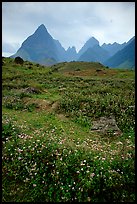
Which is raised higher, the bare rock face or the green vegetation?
the bare rock face

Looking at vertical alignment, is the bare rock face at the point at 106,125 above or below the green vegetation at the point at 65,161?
above

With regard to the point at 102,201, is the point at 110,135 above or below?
above

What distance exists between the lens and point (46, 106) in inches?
719

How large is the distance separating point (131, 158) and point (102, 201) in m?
1.90

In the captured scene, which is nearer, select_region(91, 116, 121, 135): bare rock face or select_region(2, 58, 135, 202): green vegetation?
select_region(2, 58, 135, 202): green vegetation

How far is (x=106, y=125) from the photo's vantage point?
13.8 meters

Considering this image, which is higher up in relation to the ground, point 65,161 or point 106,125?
point 106,125

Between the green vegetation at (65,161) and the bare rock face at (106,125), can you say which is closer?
the green vegetation at (65,161)

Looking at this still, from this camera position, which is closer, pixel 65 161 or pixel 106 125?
pixel 65 161

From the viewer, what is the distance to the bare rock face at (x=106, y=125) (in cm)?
1312

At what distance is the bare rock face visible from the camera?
1312 cm

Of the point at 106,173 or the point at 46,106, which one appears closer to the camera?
the point at 106,173

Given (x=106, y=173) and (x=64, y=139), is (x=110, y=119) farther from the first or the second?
(x=106, y=173)

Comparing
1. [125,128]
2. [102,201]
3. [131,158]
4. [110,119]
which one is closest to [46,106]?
[110,119]
